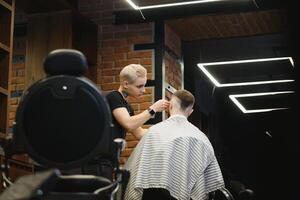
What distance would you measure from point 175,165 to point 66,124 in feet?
4.66

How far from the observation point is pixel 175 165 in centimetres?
383

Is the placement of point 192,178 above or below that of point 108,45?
below

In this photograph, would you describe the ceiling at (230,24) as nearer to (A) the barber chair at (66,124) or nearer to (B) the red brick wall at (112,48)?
(B) the red brick wall at (112,48)

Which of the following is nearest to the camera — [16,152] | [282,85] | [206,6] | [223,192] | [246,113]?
[16,152]

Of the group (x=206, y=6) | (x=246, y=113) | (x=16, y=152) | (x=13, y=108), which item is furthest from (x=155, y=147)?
(x=246, y=113)

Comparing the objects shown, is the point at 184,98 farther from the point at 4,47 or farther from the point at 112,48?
the point at 112,48

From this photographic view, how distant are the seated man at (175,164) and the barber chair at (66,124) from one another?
126 centimetres

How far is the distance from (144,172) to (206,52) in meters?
3.60

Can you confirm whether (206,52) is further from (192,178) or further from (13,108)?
(192,178)

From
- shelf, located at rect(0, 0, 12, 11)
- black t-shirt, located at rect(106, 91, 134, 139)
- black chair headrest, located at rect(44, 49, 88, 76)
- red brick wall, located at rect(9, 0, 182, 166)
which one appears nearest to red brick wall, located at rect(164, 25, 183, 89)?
red brick wall, located at rect(9, 0, 182, 166)

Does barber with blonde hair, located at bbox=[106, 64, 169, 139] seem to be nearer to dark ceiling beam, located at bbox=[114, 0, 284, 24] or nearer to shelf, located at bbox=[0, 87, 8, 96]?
shelf, located at bbox=[0, 87, 8, 96]

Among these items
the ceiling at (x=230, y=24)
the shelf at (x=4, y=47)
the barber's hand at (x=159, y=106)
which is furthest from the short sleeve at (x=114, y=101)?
the ceiling at (x=230, y=24)

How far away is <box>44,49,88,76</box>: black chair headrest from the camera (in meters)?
2.51

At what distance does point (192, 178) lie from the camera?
3844mm
